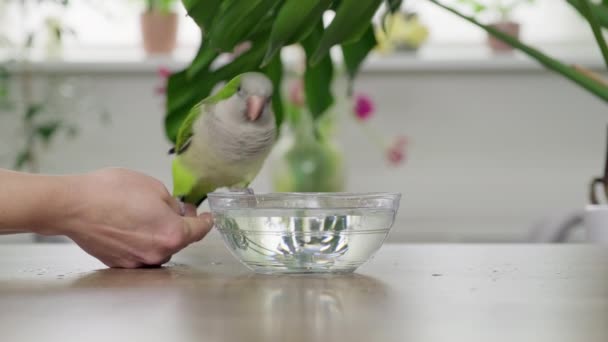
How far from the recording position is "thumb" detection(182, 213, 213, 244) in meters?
0.77

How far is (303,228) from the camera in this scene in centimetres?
68

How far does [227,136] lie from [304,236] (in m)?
0.22

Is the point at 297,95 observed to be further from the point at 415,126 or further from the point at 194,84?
the point at 194,84

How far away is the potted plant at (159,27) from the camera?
2.87m

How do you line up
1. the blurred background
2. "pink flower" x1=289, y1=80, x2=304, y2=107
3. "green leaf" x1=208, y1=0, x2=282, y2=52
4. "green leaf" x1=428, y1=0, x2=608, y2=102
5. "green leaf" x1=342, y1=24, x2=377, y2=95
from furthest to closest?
the blurred background → "pink flower" x1=289, y1=80, x2=304, y2=107 → "green leaf" x1=342, y1=24, x2=377, y2=95 → "green leaf" x1=428, y1=0, x2=608, y2=102 → "green leaf" x1=208, y1=0, x2=282, y2=52

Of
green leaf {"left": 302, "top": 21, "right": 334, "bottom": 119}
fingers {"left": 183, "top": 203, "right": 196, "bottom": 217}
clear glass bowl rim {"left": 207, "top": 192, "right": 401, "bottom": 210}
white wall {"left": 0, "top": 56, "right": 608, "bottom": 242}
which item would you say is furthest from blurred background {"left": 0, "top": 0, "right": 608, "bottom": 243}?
clear glass bowl rim {"left": 207, "top": 192, "right": 401, "bottom": 210}

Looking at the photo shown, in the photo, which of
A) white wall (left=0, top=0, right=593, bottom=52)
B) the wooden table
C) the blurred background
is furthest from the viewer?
white wall (left=0, top=0, right=593, bottom=52)

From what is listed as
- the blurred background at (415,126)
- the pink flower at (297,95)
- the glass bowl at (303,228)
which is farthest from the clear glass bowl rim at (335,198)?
the blurred background at (415,126)

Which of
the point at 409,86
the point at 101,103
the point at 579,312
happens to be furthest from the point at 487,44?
the point at 579,312

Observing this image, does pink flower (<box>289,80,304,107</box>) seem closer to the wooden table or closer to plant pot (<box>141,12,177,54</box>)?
plant pot (<box>141,12,177,54</box>)

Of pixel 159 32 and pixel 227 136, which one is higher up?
pixel 159 32

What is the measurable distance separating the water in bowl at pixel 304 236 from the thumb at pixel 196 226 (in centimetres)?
5

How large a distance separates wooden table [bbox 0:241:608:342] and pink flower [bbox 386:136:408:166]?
1840 mm

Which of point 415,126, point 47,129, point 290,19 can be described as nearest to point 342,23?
Result: point 290,19
